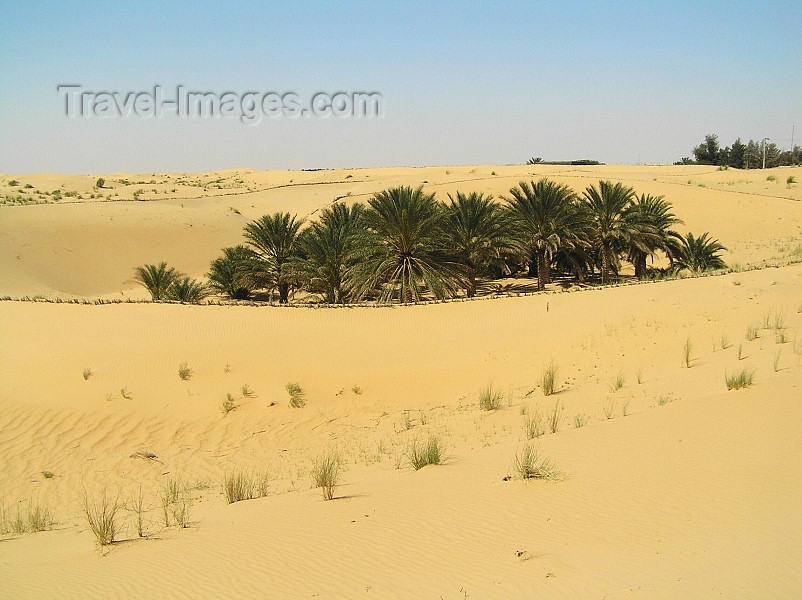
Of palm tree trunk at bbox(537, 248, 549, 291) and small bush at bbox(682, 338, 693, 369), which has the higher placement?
palm tree trunk at bbox(537, 248, 549, 291)

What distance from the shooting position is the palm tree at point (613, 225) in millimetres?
25703

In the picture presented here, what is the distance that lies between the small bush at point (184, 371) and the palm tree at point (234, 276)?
1388 cm

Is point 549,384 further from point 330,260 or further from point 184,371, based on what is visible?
point 330,260

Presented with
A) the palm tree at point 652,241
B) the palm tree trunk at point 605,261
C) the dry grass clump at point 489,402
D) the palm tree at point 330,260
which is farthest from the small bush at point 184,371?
the palm tree at point 652,241

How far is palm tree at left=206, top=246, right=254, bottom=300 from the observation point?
89.6 ft

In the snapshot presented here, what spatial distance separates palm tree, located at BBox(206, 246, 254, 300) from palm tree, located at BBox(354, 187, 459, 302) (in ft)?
22.9

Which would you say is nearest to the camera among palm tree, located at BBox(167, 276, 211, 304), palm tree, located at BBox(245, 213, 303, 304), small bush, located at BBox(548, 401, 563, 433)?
small bush, located at BBox(548, 401, 563, 433)

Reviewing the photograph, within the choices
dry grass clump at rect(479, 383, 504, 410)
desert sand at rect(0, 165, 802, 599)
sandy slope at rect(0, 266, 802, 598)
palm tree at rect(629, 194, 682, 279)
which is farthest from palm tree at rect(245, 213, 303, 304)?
dry grass clump at rect(479, 383, 504, 410)

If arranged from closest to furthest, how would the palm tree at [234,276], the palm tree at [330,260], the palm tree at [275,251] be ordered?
the palm tree at [330,260], the palm tree at [275,251], the palm tree at [234,276]

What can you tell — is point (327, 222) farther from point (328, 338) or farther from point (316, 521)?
point (316, 521)

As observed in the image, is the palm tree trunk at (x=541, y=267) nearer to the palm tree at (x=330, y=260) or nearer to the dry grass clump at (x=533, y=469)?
the palm tree at (x=330, y=260)

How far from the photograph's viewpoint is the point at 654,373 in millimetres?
11281

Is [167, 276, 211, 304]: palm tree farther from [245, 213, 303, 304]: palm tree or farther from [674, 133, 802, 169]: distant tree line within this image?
[674, 133, 802, 169]: distant tree line

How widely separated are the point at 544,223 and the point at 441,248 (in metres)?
5.29
